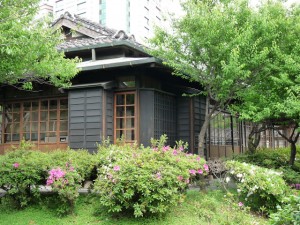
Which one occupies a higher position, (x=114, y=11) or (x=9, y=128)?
(x=114, y=11)

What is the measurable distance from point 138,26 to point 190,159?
5492 cm

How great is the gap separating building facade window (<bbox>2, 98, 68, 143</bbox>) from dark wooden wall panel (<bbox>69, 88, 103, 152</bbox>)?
38.0 inches

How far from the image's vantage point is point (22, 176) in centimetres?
783

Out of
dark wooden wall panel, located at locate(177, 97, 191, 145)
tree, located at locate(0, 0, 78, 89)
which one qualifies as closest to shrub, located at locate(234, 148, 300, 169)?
dark wooden wall panel, located at locate(177, 97, 191, 145)

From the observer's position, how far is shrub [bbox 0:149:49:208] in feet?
25.7

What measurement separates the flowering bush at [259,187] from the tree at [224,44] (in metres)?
2.02

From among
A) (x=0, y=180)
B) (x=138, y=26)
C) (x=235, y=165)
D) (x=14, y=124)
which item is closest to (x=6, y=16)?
(x=0, y=180)

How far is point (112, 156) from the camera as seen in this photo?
7.74 m

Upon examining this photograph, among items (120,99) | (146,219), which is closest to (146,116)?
(120,99)

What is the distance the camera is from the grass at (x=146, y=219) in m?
7.07

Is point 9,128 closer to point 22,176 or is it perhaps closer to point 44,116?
point 44,116

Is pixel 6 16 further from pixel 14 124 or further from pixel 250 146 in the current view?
pixel 250 146

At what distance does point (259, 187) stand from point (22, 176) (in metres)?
5.02

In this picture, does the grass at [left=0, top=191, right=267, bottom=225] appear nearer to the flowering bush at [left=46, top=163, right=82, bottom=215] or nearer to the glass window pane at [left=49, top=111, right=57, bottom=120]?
the flowering bush at [left=46, top=163, right=82, bottom=215]
